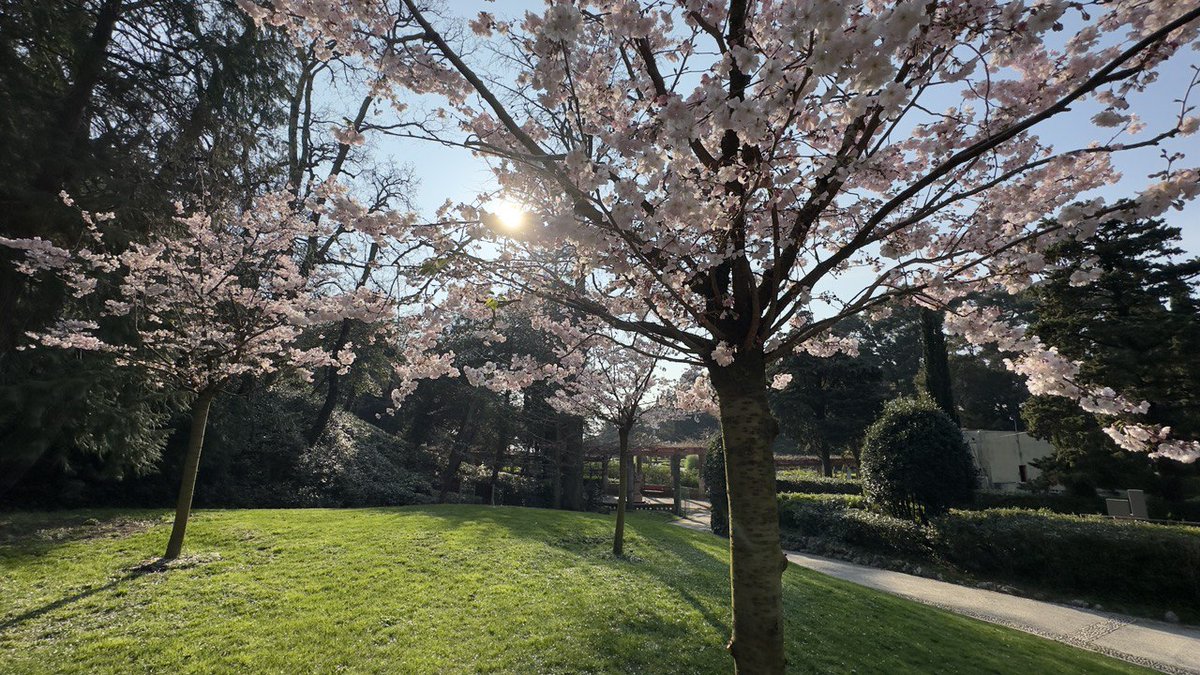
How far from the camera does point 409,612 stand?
5.35 metres

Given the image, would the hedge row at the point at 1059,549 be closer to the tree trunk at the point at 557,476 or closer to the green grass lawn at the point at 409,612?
the green grass lawn at the point at 409,612

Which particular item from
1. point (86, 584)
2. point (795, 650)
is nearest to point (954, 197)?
point (795, 650)

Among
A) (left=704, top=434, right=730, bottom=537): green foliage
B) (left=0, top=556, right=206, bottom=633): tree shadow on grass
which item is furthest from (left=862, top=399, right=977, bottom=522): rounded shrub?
(left=0, top=556, right=206, bottom=633): tree shadow on grass

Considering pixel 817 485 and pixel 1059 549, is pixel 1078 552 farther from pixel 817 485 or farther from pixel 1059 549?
pixel 817 485

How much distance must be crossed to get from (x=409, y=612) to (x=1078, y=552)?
11.1 m

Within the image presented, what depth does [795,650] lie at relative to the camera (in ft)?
16.2

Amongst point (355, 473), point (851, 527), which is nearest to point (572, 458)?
point (355, 473)

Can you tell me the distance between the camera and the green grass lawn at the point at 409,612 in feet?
14.3

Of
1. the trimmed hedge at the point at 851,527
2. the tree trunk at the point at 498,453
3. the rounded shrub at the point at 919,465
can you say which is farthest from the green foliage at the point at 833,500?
the tree trunk at the point at 498,453

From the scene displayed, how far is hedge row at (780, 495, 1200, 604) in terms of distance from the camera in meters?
8.23

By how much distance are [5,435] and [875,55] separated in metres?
13.0

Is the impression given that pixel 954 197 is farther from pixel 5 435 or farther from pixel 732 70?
pixel 5 435

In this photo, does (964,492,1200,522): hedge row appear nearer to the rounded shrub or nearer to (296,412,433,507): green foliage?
the rounded shrub

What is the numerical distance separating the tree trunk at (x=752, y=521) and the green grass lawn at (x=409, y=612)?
221 centimetres
